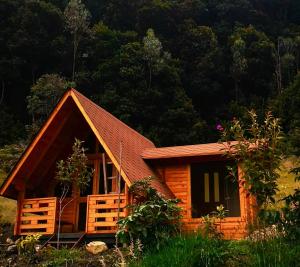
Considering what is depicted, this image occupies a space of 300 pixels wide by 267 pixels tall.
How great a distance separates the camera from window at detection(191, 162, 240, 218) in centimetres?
1441

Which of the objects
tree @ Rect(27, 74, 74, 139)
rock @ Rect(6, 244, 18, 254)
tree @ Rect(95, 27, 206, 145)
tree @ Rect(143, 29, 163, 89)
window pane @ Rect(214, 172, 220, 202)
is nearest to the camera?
rock @ Rect(6, 244, 18, 254)

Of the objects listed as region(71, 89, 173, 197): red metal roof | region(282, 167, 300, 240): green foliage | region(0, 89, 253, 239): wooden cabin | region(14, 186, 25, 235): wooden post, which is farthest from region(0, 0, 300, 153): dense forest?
region(282, 167, 300, 240): green foliage

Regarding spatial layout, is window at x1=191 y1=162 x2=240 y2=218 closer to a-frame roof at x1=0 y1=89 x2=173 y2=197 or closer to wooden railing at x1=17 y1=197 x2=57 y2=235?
a-frame roof at x1=0 y1=89 x2=173 y2=197

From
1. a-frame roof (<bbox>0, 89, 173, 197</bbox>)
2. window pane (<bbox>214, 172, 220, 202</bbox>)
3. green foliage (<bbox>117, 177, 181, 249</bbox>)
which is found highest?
a-frame roof (<bbox>0, 89, 173, 197</bbox>)

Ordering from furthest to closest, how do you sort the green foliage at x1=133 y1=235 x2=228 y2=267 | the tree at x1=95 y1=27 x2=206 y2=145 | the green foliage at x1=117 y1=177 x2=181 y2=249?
the tree at x1=95 y1=27 x2=206 y2=145, the green foliage at x1=117 y1=177 x2=181 y2=249, the green foliage at x1=133 y1=235 x2=228 y2=267

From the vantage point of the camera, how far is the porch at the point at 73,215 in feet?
39.4

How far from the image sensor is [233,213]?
14.2 metres

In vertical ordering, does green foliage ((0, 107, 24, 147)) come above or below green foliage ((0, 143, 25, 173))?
above

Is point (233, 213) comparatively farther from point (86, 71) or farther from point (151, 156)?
point (86, 71)

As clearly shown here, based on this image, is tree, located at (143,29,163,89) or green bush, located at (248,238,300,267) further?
tree, located at (143,29,163,89)

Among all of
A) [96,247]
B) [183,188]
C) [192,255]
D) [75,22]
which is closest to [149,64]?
[75,22]

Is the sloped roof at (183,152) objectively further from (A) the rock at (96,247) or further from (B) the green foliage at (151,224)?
(A) the rock at (96,247)

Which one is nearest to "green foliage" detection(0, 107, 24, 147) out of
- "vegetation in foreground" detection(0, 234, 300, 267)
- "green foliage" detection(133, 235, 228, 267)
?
"vegetation in foreground" detection(0, 234, 300, 267)

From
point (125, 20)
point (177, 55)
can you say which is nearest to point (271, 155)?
point (177, 55)
